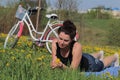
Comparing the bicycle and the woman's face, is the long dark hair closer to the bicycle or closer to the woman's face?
the woman's face

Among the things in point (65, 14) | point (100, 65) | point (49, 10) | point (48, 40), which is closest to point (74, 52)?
point (100, 65)

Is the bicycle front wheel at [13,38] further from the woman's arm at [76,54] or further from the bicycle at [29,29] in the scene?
the woman's arm at [76,54]

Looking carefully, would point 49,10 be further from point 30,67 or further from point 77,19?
point 30,67

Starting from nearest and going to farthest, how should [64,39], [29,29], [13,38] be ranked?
[64,39] < [29,29] < [13,38]

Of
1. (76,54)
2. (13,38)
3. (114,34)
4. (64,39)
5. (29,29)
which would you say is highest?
(64,39)

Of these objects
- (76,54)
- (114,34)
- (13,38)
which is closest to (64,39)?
(76,54)

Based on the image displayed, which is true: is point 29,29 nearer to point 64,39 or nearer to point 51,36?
point 51,36

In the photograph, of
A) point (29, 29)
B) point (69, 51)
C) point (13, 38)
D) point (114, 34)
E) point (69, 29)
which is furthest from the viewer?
point (114, 34)

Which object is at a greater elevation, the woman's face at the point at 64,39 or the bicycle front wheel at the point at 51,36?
the woman's face at the point at 64,39

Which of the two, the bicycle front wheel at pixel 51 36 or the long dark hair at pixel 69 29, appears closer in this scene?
the long dark hair at pixel 69 29

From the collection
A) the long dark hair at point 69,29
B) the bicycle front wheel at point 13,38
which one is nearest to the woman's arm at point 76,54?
the long dark hair at point 69,29

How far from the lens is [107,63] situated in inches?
237

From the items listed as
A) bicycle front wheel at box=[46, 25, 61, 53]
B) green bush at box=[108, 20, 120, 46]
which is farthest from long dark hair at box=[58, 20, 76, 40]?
green bush at box=[108, 20, 120, 46]

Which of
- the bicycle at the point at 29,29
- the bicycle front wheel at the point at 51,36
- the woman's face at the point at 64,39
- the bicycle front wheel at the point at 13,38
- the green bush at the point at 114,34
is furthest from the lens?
the green bush at the point at 114,34
